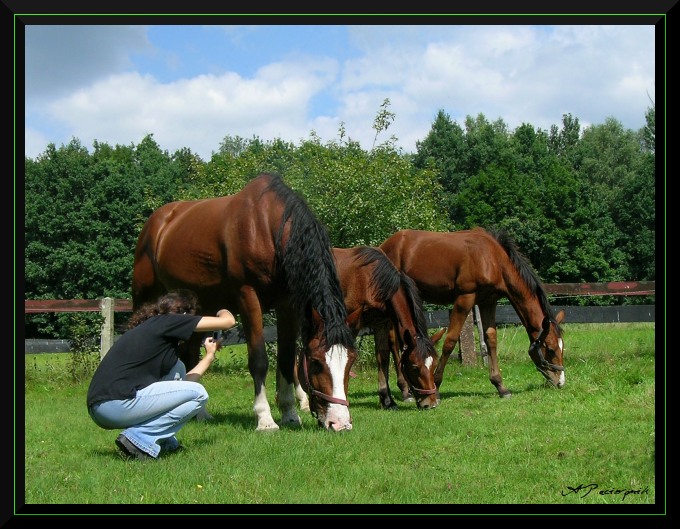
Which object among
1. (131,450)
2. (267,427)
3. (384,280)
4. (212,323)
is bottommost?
(267,427)

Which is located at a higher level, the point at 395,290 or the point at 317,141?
the point at 317,141

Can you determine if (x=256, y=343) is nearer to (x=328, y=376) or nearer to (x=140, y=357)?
(x=328, y=376)

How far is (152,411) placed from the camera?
5.68 metres

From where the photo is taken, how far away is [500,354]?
14.1m

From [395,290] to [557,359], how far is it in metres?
2.96

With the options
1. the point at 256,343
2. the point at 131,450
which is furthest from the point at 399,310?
the point at 131,450

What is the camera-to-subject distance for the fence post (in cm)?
1258

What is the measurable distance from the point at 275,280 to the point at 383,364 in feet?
9.15

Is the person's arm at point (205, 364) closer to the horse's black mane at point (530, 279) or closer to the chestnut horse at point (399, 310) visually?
the chestnut horse at point (399, 310)

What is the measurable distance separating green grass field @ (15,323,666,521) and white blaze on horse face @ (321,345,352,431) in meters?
0.11

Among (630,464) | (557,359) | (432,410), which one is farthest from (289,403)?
(557,359)

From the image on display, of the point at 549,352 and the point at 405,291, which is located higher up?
the point at 405,291

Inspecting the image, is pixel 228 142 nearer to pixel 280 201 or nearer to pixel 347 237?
pixel 347 237

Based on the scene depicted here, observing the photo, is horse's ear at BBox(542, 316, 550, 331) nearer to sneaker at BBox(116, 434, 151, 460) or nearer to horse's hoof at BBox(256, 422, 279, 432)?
horse's hoof at BBox(256, 422, 279, 432)
